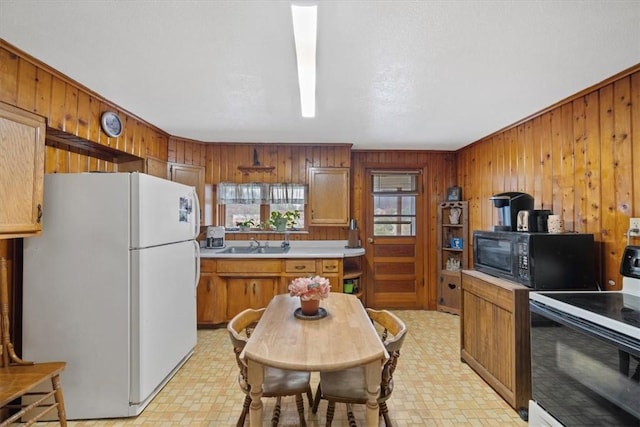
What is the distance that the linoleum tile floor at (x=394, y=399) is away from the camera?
2098mm

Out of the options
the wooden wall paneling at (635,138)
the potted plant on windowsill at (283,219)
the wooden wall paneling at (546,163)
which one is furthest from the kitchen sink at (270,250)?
the wooden wall paneling at (635,138)

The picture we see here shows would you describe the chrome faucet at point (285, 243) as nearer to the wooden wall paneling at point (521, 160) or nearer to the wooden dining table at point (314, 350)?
the wooden dining table at point (314, 350)

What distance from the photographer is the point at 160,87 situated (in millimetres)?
2385

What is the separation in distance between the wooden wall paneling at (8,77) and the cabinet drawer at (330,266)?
296 cm

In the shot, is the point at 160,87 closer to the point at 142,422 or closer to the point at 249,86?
the point at 249,86

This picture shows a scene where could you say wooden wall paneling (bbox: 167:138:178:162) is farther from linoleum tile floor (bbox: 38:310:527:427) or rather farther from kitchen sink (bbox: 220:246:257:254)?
linoleum tile floor (bbox: 38:310:527:427)

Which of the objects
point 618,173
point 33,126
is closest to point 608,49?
point 618,173

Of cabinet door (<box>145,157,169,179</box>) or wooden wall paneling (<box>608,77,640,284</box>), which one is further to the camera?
cabinet door (<box>145,157,169,179</box>)

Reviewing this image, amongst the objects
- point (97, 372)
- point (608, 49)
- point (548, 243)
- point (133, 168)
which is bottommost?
point (97, 372)

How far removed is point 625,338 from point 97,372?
9.71 feet

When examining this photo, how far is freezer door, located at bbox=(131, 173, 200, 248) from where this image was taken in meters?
2.16

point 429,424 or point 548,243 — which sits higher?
point 548,243

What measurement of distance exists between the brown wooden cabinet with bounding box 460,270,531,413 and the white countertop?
4.86ft

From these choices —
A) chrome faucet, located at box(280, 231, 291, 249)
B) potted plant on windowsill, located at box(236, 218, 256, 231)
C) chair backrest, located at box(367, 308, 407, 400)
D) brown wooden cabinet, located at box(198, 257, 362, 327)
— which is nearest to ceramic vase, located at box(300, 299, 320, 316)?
chair backrest, located at box(367, 308, 407, 400)
